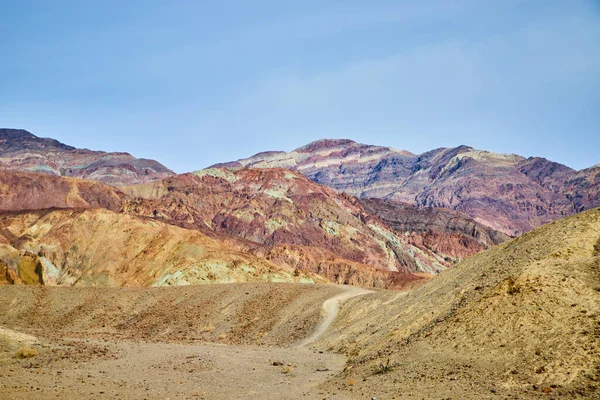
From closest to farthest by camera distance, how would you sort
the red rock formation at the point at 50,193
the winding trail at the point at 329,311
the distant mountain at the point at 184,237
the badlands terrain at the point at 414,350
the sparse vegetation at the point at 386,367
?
the badlands terrain at the point at 414,350 → the sparse vegetation at the point at 386,367 → the winding trail at the point at 329,311 → the distant mountain at the point at 184,237 → the red rock formation at the point at 50,193

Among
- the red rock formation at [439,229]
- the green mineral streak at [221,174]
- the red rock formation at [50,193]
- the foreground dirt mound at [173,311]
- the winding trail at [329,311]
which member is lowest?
the foreground dirt mound at [173,311]

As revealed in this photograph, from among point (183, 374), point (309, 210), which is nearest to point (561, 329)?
point (183, 374)

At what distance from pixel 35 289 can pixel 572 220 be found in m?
42.1

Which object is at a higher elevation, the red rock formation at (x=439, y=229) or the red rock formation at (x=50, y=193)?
the red rock formation at (x=439, y=229)

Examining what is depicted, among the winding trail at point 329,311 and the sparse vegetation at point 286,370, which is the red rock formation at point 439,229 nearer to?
the winding trail at point 329,311

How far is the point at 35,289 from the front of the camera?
4712 centimetres

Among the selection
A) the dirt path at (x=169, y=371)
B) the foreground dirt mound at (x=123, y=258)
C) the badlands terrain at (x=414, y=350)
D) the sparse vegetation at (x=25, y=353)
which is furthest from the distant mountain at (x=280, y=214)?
the sparse vegetation at (x=25, y=353)

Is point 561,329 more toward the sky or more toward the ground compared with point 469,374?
more toward the sky

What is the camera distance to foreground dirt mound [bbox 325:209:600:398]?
16.3m

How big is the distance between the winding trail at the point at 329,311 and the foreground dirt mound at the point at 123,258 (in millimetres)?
24683

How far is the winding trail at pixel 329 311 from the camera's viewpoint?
34763 mm

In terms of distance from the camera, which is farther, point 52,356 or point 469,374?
point 52,356

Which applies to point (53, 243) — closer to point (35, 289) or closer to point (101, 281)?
point (101, 281)

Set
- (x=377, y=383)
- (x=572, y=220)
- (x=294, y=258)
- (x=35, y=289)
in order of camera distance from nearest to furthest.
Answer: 1. (x=377, y=383)
2. (x=572, y=220)
3. (x=35, y=289)
4. (x=294, y=258)
